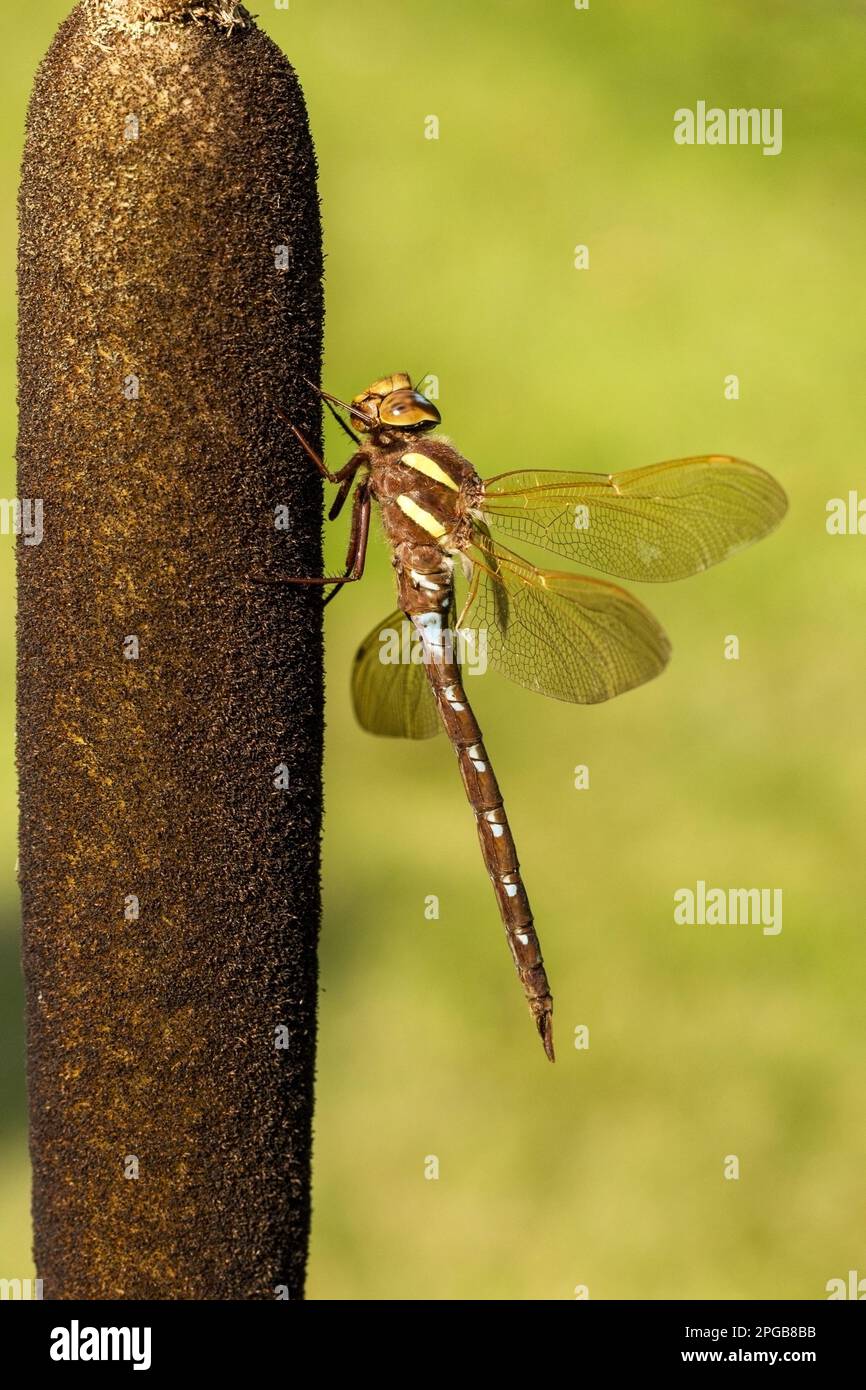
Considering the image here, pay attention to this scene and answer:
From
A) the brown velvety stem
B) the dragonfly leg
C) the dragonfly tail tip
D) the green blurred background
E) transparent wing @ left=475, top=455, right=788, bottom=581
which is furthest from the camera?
the green blurred background

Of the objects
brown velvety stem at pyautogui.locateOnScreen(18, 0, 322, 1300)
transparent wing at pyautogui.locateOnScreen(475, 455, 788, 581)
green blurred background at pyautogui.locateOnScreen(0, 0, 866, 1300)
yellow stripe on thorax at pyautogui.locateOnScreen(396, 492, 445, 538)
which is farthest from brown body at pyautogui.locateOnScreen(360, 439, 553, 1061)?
green blurred background at pyautogui.locateOnScreen(0, 0, 866, 1300)

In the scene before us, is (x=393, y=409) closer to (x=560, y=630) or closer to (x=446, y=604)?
(x=446, y=604)

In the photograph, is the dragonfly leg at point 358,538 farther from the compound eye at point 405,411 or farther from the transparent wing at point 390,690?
the transparent wing at point 390,690

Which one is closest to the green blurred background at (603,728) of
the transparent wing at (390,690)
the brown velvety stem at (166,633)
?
the transparent wing at (390,690)

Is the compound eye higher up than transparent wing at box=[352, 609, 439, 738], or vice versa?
the compound eye

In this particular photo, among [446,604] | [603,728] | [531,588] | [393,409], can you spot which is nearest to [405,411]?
[393,409]

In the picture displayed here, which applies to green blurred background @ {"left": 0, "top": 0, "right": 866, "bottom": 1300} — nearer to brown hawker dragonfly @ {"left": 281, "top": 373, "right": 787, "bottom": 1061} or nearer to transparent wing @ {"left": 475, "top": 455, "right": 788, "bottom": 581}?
brown hawker dragonfly @ {"left": 281, "top": 373, "right": 787, "bottom": 1061}

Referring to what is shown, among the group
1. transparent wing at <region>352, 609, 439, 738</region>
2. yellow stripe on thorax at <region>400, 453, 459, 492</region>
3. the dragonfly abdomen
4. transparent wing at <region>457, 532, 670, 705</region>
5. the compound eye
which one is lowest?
the dragonfly abdomen

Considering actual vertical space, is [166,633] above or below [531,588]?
below
